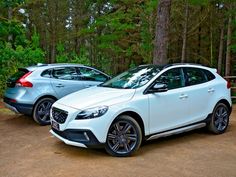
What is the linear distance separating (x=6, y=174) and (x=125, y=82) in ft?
9.38

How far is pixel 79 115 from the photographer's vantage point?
17.6 feet

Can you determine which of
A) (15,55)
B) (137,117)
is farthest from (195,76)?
(15,55)

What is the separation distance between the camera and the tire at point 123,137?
17.9 feet

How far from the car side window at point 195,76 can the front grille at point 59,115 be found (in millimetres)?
2642

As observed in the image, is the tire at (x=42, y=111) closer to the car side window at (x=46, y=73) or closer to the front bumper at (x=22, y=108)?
the front bumper at (x=22, y=108)

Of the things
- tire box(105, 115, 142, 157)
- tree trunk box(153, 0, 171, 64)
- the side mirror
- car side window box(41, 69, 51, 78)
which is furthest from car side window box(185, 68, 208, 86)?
car side window box(41, 69, 51, 78)

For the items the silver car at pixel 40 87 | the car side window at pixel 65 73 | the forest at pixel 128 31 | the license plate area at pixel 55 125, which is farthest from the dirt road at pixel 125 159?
the forest at pixel 128 31

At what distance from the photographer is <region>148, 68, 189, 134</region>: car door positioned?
19.5 ft

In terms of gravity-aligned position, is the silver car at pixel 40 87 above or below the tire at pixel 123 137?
above

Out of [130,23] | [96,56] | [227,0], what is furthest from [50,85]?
[96,56]

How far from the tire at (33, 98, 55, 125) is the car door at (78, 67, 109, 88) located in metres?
1.21

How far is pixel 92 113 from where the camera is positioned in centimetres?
534

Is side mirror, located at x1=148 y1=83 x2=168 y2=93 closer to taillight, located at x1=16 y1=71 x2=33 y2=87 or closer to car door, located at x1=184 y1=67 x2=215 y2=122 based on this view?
car door, located at x1=184 y1=67 x2=215 y2=122

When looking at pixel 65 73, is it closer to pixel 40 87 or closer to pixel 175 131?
pixel 40 87
